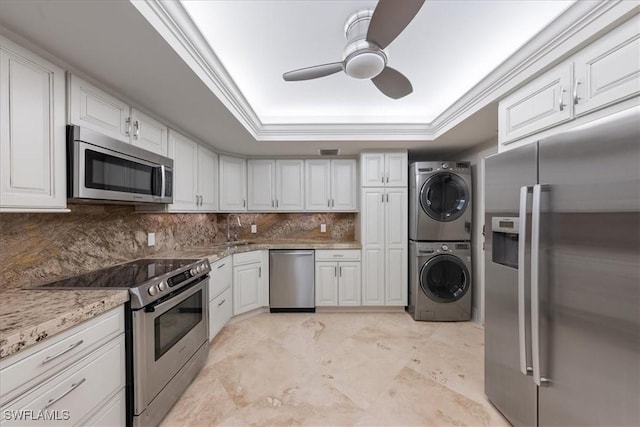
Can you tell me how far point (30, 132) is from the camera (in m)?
1.28

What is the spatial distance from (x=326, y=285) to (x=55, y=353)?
273 cm

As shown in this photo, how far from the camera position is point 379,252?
11.3 feet

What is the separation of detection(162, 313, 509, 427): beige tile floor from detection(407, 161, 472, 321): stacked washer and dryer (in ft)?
0.77

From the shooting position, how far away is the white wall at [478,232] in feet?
10.3

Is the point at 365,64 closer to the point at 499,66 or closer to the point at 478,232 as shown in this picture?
the point at 499,66

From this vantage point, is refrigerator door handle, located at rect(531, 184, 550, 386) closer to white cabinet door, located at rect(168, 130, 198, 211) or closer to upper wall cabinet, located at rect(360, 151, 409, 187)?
upper wall cabinet, located at rect(360, 151, 409, 187)

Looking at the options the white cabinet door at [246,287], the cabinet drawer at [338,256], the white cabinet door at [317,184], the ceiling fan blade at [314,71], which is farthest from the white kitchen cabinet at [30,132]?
the white cabinet door at [317,184]

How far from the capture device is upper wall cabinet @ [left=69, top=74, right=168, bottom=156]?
1514 millimetres

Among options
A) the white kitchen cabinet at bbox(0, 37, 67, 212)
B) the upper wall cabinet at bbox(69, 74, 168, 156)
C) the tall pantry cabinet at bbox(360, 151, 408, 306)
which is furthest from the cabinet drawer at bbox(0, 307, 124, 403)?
the tall pantry cabinet at bbox(360, 151, 408, 306)

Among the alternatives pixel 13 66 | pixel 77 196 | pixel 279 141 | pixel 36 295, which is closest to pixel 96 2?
pixel 13 66

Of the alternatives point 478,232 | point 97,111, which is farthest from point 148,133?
point 478,232

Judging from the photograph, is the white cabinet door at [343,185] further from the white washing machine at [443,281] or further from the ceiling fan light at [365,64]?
the ceiling fan light at [365,64]

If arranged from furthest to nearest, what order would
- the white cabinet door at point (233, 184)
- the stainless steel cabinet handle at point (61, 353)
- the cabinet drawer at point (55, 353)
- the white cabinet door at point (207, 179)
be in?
the white cabinet door at point (233, 184)
the white cabinet door at point (207, 179)
the stainless steel cabinet handle at point (61, 353)
the cabinet drawer at point (55, 353)

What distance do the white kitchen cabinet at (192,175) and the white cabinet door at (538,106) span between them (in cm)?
285
